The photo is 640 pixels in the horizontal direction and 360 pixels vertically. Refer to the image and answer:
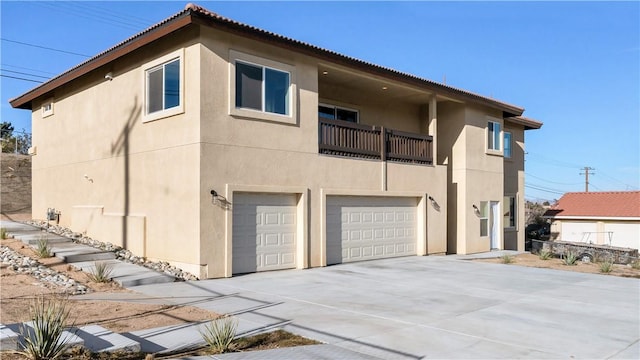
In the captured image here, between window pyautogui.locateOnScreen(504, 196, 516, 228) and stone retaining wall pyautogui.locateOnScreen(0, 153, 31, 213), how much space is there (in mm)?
22668

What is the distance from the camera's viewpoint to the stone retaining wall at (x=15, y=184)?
24.2 metres

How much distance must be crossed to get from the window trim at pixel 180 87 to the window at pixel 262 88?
138cm

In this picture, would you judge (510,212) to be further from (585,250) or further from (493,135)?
(493,135)

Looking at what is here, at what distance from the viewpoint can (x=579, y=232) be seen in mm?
39531

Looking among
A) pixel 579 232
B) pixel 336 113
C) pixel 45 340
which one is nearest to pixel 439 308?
pixel 45 340

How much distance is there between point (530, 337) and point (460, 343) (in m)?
1.21

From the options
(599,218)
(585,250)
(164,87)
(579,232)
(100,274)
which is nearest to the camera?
(100,274)

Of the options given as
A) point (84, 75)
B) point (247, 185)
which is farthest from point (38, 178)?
point (247, 185)

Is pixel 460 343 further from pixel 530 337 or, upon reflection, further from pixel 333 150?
pixel 333 150

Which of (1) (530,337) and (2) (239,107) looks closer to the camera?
(1) (530,337)

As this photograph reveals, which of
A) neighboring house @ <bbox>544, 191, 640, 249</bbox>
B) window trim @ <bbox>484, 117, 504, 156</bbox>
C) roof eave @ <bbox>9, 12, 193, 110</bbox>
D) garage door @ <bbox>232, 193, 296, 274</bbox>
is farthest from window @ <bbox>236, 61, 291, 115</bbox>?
neighboring house @ <bbox>544, 191, 640, 249</bbox>

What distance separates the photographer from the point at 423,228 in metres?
19.2

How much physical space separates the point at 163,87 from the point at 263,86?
2.68 meters

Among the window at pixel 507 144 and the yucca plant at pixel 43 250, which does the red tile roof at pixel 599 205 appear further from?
the yucca plant at pixel 43 250
